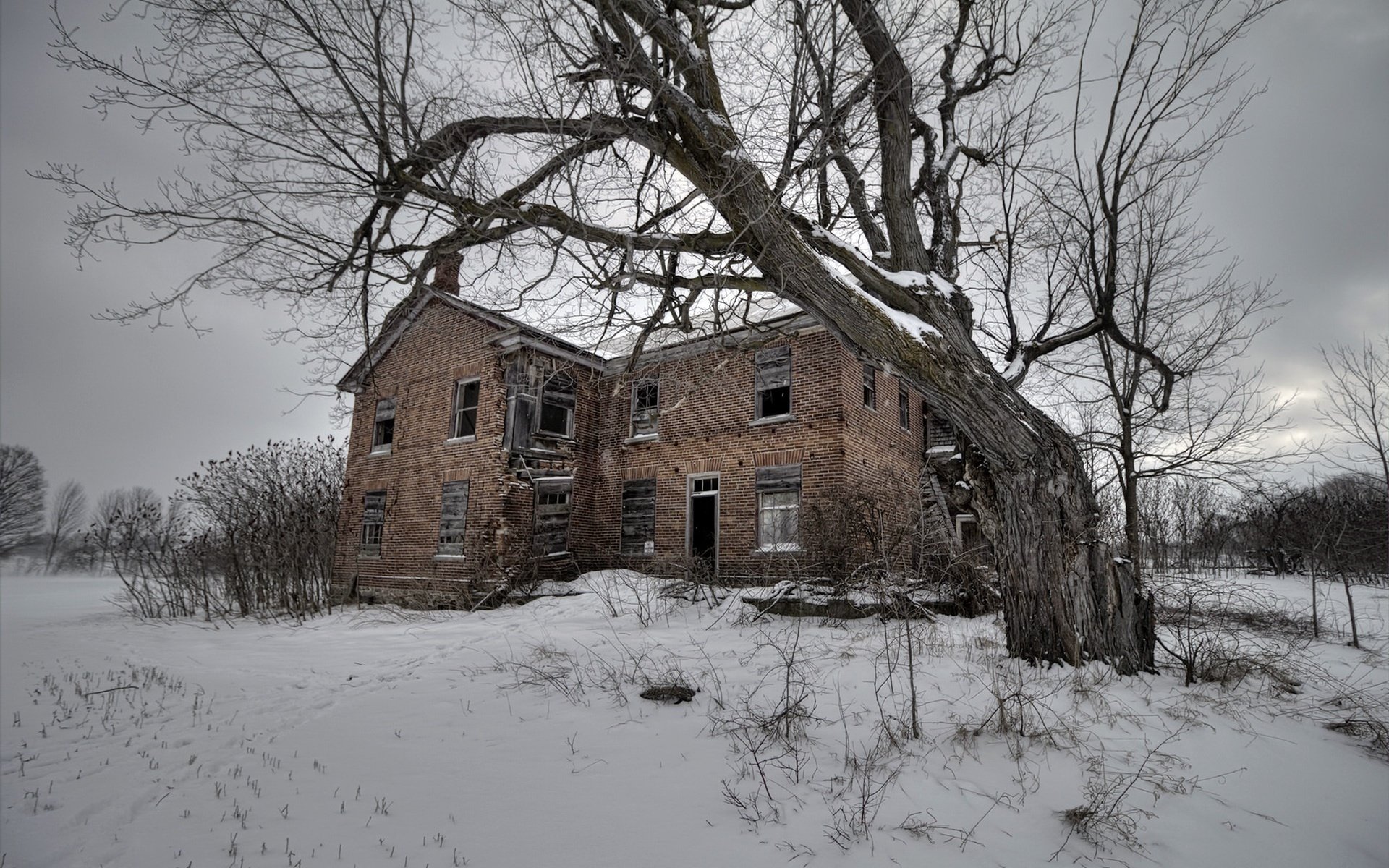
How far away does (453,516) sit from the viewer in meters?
14.5

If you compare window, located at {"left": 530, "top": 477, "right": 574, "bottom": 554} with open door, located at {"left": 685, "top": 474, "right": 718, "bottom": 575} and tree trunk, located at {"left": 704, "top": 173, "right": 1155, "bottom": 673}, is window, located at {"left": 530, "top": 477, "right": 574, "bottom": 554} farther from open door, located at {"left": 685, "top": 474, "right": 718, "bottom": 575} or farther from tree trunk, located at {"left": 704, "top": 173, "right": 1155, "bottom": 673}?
tree trunk, located at {"left": 704, "top": 173, "right": 1155, "bottom": 673}

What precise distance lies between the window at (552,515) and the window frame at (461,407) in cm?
227

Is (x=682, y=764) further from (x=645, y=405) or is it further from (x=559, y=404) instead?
(x=559, y=404)

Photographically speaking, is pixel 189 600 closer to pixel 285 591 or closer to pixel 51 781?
pixel 285 591

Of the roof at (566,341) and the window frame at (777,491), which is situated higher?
the roof at (566,341)

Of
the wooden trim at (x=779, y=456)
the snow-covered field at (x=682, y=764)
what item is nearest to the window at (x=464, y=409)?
the wooden trim at (x=779, y=456)

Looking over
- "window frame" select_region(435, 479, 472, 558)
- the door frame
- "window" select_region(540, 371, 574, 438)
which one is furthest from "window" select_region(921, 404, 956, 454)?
"window frame" select_region(435, 479, 472, 558)

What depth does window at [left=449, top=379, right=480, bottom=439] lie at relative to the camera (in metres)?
15.0

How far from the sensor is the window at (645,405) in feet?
49.9

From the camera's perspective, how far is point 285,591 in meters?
11.4

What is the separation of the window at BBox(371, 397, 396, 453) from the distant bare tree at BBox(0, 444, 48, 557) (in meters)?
9.78

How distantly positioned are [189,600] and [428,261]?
11104mm

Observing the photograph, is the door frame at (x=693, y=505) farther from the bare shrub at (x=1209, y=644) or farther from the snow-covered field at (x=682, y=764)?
the bare shrub at (x=1209, y=644)

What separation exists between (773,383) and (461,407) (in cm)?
803
